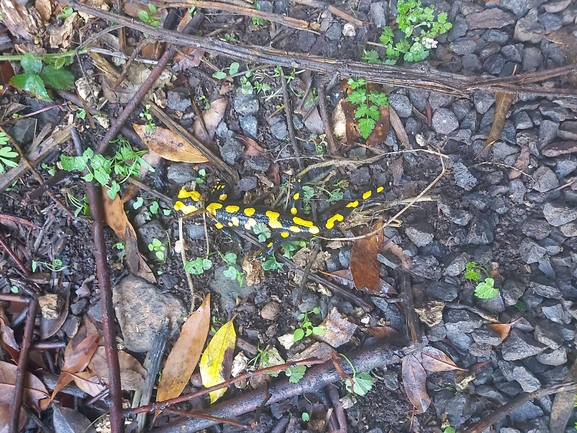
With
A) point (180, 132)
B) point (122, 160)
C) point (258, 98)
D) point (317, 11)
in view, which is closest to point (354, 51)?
point (317, 11)

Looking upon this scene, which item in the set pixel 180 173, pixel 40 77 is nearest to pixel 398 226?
pixel 180 173

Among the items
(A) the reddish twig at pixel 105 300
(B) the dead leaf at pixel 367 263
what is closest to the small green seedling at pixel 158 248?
(A) the reddish twig at pixel 105 300

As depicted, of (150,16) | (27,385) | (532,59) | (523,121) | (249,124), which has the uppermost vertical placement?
(150,16)

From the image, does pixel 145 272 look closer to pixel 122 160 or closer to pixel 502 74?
pixel 122 160

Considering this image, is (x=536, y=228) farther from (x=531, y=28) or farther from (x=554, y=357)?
(x=531, y=28)

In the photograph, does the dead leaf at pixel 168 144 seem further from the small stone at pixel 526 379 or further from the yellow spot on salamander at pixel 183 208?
the small stone at pixel 526 379

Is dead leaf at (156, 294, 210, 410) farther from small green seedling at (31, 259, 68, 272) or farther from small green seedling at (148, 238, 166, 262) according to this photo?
small green seedling at (31, 259, 68, 272)

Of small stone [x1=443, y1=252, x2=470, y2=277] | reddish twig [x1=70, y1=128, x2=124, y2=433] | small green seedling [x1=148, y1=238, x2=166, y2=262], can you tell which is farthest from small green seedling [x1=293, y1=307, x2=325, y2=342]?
reddish twig [x1=70, y1=128, x2=124, y2=433]
